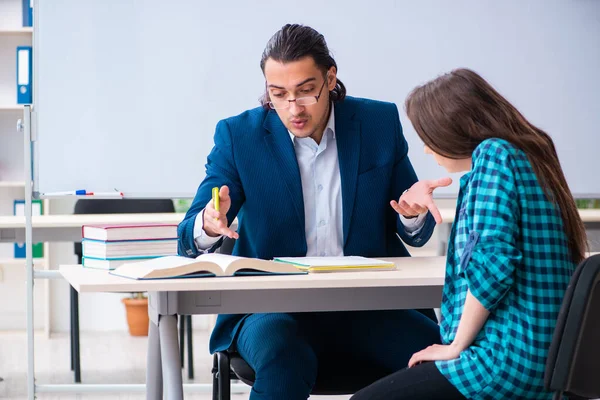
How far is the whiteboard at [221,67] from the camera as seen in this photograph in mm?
3348

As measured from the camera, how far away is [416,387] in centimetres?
143

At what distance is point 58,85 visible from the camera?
3334mm

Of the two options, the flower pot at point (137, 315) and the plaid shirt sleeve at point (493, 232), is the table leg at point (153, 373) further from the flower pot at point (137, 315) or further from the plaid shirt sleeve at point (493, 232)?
the flower pot at point (137, 315)

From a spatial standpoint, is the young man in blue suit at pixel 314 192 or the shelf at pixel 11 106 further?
the shelf at pixel 11 106

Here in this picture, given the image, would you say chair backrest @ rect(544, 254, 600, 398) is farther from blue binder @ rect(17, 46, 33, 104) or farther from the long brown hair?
blue binder @ rect(17, 46, 33, 104)

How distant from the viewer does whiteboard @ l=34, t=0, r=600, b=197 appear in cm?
335

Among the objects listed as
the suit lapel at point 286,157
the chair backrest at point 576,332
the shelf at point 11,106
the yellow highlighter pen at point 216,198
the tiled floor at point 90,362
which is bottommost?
the tiled floor at point 90,362

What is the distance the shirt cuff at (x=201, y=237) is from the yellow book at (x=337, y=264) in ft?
0.61

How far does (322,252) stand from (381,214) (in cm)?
18

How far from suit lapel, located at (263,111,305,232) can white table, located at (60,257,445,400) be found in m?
0.29

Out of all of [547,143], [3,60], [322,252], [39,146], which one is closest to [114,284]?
[322,252]

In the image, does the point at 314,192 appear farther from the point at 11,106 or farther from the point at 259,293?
the point at 11,106

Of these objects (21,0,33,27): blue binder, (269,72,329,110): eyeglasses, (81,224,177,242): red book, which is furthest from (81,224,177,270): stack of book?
(21,0,33,27): blue binder

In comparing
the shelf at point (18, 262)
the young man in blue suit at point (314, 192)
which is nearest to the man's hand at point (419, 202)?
the young man in blue suit at point (314, 192)
